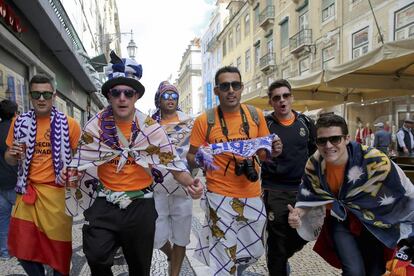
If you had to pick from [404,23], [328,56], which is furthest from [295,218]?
[328,56]

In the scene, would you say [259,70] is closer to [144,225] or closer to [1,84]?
[1,84]

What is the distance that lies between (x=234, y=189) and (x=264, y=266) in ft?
5.30

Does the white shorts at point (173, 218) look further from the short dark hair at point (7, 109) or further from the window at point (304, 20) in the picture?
the window at point (304, 20)

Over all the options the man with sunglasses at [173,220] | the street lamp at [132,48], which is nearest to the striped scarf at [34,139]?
the man with sunglasses at [173,220]

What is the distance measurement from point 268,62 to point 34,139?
28.4 meters

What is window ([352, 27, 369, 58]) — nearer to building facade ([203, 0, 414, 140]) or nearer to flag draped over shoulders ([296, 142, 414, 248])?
building facade ([203, 0, 414, 140])

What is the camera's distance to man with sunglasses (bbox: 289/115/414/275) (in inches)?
114

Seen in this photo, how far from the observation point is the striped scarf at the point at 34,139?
10.9ft

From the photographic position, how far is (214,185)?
3381 mm

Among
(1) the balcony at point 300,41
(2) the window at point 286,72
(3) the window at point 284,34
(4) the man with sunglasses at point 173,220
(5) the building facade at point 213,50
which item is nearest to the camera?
(4) the man with sunglasses at point 173,220

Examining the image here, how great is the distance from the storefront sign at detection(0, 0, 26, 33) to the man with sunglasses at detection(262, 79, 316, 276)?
5054 mm

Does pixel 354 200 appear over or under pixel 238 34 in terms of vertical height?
under

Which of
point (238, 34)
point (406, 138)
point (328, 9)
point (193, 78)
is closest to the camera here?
point (406, 138)

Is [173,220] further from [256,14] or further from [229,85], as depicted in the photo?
[256,14]
